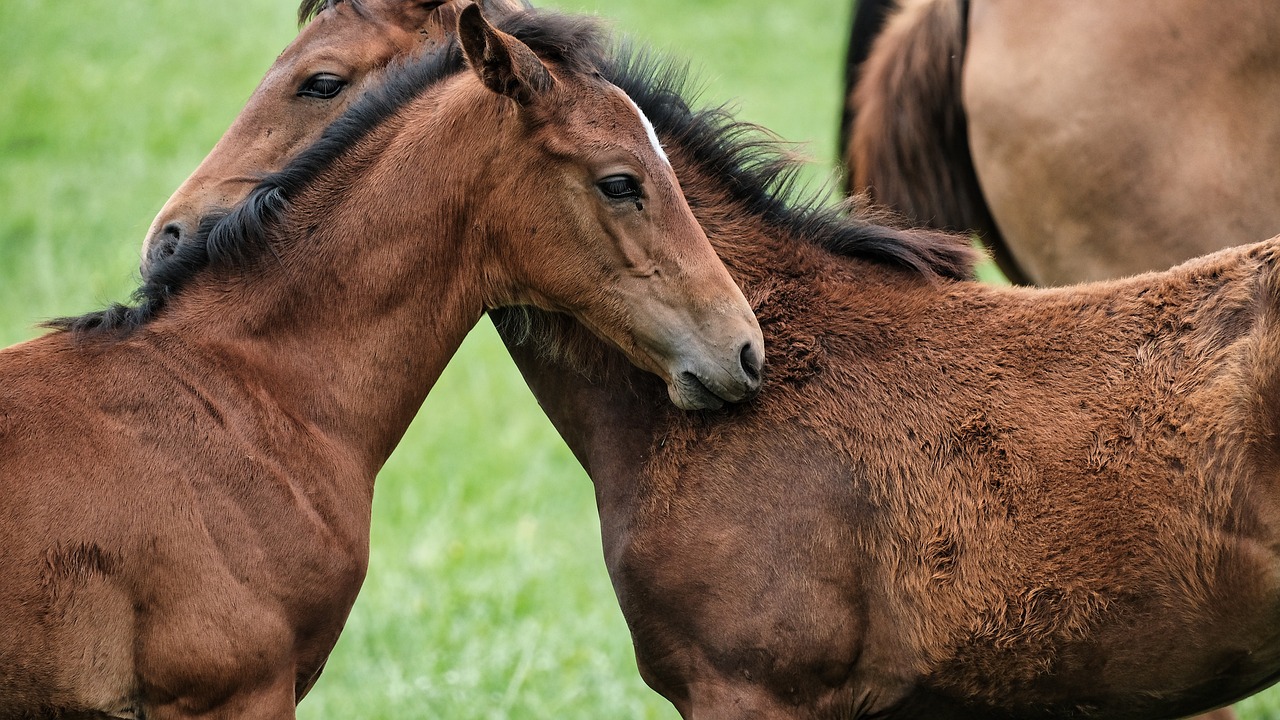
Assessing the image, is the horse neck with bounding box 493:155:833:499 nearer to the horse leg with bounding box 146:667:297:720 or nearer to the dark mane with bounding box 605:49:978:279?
the dark mane with bounding box 605:49:978:279

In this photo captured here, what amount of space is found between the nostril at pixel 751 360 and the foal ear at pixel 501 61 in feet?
2.61

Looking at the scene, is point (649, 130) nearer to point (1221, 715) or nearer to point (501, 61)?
point (501, 61)

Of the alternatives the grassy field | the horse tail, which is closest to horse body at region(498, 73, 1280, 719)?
the grassy field

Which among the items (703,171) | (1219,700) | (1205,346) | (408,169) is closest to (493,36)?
(408,169)

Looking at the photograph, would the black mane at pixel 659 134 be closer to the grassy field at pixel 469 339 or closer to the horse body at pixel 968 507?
the horse body at pixel 968 507

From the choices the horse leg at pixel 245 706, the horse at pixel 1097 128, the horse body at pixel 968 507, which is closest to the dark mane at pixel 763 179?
the horse body at pixel 968 507

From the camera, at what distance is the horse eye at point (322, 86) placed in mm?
3665

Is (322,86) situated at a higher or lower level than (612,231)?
higher

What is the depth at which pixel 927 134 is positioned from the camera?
4.69 m

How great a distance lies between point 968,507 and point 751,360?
0.62 metres

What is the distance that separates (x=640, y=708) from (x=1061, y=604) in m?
3.01

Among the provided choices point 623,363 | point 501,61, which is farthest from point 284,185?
point 623,363

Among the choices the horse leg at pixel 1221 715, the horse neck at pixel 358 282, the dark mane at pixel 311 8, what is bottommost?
the horse leg at pixel 1221 715

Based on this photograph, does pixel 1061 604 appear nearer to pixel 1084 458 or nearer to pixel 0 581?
pixel 1084 458
